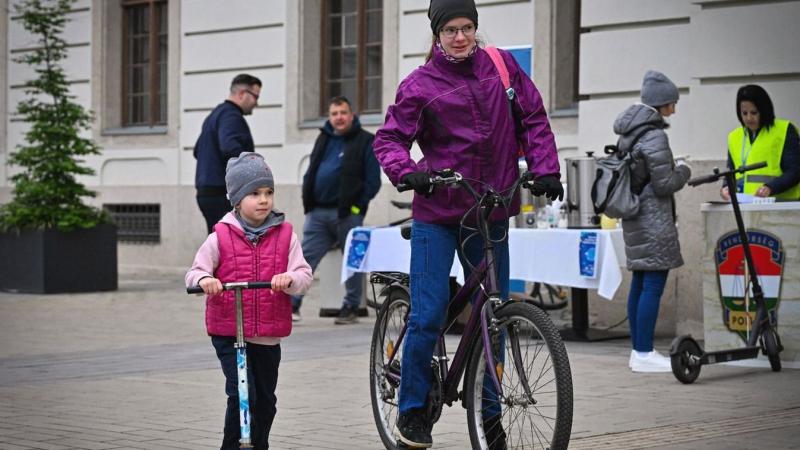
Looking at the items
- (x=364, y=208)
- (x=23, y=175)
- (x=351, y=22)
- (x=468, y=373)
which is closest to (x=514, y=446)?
(x=468, y=373)

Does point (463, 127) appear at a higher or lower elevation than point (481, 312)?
higher

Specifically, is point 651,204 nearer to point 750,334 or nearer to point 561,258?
point 750,334

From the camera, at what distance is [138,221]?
66.6 feet

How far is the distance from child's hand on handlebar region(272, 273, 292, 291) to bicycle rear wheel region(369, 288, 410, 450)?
1.25 meters

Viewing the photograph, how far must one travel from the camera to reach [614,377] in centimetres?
898

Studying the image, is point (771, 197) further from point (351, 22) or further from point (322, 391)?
point (351, 22)

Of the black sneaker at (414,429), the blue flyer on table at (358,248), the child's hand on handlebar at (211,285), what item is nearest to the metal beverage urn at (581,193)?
the blue flyer on table at (358,248)

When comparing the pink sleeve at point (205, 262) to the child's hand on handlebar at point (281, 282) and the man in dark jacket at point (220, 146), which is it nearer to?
the child's hand on handlebar at point (281, 282)

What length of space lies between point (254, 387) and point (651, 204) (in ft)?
14.8

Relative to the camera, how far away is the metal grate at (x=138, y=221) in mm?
20031

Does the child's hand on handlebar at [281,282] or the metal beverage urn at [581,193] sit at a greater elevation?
the metal beverage urn at [581,193]

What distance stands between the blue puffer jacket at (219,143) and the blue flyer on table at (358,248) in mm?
1142

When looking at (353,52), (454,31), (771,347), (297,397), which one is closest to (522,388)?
(454,31)

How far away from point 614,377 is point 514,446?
3568 millimetres
